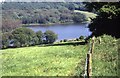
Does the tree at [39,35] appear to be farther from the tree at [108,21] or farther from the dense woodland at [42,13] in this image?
the tree at [108,21]

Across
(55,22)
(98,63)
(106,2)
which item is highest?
(106,2)

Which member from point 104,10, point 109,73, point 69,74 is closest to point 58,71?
point 69,74

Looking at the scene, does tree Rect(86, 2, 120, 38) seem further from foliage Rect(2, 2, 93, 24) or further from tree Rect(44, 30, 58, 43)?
foliage Rect(2, 2, 93, 24)

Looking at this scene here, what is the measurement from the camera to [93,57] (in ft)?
44.9

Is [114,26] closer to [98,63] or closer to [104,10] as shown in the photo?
[104,10]

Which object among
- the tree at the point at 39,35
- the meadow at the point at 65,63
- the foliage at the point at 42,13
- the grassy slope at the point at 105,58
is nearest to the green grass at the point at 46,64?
the meadow at the point at 65,63

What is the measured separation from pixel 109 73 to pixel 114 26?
10.4 meters

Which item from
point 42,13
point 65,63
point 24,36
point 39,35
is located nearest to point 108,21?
point 65,63

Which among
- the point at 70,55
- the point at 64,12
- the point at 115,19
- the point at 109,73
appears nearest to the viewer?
the point at 109,73

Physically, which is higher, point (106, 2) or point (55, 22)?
point (106, 2)

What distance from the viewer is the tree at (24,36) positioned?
29.9 metres

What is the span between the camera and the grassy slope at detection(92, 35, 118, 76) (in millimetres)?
11820

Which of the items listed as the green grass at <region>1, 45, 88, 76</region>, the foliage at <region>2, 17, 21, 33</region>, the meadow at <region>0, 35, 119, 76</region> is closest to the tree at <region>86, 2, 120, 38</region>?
the meadow at <region>0, 35, 119, 76</region>

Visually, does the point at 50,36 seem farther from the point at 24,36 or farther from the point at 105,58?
the point at 105,58
